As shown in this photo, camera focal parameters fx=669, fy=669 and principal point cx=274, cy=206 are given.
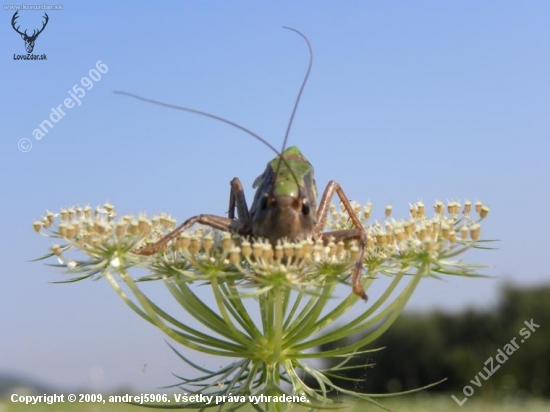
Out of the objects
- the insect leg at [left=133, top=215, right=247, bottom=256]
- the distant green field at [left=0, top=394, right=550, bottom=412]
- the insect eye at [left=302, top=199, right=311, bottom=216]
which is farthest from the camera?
the distant green field at [left=0, top=394, right=550, bottom=412]

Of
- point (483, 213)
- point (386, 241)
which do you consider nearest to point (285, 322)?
point (386, 241)

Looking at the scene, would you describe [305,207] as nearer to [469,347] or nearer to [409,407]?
[409,407]

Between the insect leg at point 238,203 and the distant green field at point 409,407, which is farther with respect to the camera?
the distant green field at point 409,407

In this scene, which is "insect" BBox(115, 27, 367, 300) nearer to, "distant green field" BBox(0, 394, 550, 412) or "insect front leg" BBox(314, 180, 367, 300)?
"insect front leg" BBox(314, 180, 367, 300)

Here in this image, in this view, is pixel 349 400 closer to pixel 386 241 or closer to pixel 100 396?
pixel 386 241

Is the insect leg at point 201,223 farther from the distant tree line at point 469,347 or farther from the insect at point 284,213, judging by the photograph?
the distant tree line at point 469,347

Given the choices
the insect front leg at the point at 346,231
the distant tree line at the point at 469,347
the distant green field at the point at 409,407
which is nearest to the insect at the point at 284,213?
the insect front leg at the point at 346,231

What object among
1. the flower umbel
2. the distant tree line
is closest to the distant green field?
the flower umbel
